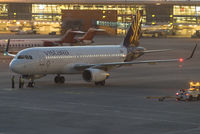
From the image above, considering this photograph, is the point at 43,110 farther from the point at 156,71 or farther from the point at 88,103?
the point at 156,71

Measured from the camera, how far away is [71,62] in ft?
183

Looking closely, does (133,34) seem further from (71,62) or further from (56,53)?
(56,53)

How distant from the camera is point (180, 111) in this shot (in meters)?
38.0

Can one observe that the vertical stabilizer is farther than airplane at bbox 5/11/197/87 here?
Yes

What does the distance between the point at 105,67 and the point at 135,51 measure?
8182mm

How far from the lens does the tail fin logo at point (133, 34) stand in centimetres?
6237

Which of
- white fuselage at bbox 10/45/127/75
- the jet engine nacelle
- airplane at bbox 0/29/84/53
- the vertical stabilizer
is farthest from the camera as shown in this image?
airplane at bbox 0/29/84/53

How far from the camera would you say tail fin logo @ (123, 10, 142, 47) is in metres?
62.4

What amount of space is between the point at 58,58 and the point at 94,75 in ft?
14.2

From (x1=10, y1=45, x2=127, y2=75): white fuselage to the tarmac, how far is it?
5.66ft

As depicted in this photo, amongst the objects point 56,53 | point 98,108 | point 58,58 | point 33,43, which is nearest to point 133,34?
point 56,53

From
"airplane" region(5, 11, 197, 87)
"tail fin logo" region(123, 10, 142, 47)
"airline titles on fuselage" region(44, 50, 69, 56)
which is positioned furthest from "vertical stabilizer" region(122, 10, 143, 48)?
"airline titles on fuselage" region(44, 50, 69, 56)

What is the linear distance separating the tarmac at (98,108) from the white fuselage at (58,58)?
173 centimetres

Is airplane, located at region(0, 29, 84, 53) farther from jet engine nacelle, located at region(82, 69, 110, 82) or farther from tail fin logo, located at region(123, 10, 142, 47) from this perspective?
jet engine nacelle, located at region(82, 69, 110, 82)
